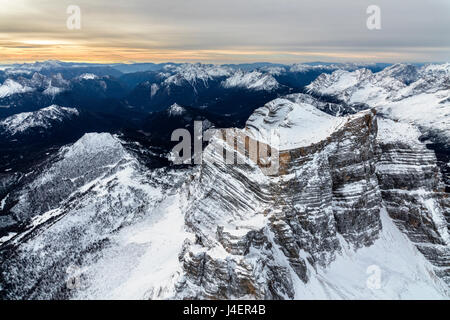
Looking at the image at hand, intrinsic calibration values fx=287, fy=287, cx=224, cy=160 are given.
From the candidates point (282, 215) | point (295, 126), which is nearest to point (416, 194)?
point (295, 126)

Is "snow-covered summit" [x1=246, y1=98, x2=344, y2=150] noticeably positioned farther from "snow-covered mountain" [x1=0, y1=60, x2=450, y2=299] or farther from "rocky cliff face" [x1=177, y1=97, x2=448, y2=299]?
"rocky cliff face" [x1=177, y1=97, x2=448, y2=299]

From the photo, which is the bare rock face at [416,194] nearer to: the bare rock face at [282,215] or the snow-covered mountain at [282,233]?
the snow-covered mountain at [282,233]

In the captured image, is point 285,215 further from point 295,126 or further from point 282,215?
point 295,126

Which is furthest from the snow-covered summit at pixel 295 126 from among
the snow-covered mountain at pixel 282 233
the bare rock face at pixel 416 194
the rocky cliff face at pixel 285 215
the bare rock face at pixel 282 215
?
the bare rock face at pixel 416 194

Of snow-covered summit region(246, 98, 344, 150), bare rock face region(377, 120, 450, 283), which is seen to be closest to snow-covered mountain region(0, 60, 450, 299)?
bare rock face region(377, 120, 450, 283)

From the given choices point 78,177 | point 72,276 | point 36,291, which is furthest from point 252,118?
point 78,177
